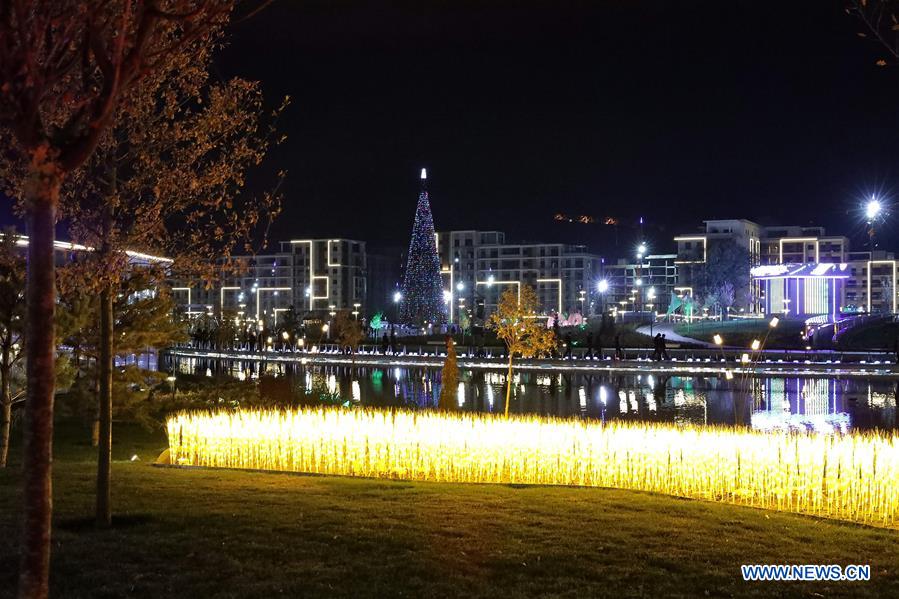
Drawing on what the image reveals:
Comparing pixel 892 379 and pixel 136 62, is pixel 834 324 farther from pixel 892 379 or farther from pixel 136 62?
pixel 136 62

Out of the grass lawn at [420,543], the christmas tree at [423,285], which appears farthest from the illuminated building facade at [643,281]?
the grass lawn at [420,543]

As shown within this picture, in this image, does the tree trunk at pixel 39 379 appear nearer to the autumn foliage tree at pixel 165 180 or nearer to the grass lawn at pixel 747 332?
the autumn foliage tree at pixel 165 180

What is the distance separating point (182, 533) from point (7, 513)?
198 centimetres

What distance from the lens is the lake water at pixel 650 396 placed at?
2142cm

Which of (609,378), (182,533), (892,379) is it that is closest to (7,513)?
(182,533)

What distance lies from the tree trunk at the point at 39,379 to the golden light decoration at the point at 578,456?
7.51m

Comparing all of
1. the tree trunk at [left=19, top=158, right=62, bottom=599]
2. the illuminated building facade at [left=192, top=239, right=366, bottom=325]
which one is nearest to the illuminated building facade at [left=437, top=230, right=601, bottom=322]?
the illuminated building facade at [left=192, top=239, right=366, bottom=325]

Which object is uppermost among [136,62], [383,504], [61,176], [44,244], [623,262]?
[623,262]

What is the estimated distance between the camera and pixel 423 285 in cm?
7194

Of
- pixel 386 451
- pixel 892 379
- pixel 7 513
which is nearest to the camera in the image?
pixel 7 513

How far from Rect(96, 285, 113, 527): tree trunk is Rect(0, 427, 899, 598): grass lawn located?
0.21 meters

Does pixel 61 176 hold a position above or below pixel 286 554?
above

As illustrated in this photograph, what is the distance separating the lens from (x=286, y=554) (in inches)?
272

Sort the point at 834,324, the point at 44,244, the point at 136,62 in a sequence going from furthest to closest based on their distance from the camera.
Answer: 1. the point at 834,324
2. the point at 136,62
3. the point at 44,244
